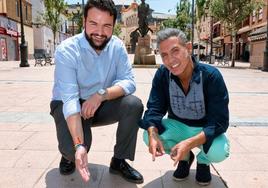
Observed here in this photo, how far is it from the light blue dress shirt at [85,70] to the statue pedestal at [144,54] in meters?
17.7

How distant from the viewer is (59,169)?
10.2ft

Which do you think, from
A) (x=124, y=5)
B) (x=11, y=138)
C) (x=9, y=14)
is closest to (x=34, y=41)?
(x=9, y=14)

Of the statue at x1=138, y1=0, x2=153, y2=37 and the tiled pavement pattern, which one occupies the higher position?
the statue at x1=138, y1=0, x2=153, y2=37

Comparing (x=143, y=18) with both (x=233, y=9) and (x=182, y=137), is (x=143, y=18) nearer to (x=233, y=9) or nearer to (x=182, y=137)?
(x=233, y=9)

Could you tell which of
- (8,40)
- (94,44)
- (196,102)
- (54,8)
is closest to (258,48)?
(54,8)

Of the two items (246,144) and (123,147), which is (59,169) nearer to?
(123,147)

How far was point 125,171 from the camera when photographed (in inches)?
117

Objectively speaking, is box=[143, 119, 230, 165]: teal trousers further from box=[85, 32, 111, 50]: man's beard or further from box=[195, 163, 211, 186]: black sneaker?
box=[85, 32, 111, 50]: man's beard

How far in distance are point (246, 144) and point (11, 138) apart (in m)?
2.80

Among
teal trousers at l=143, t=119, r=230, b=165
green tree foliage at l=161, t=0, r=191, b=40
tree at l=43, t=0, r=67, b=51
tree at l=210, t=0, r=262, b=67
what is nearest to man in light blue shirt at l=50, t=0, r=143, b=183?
teal trousers at l=143, t=119, r=230, b=165

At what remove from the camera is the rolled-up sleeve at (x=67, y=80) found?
2.56 meters

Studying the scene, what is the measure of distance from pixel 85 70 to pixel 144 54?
18.2 m

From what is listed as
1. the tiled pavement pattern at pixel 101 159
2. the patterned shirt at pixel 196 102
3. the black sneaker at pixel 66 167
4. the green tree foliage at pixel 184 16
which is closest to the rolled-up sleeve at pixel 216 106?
the patterned shirt at pixel 196 102

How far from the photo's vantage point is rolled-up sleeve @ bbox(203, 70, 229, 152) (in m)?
2.56
